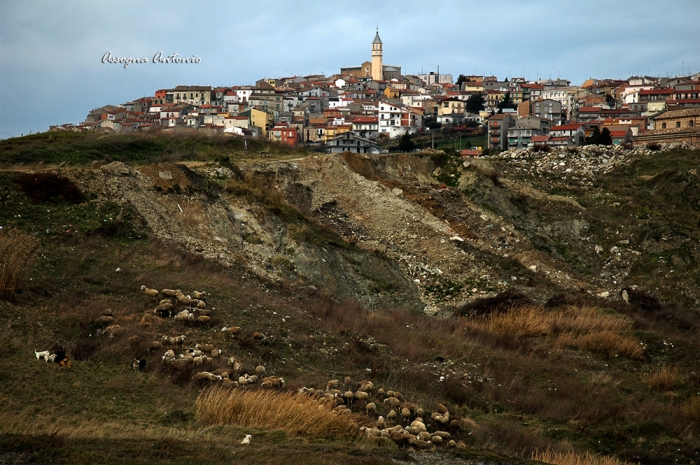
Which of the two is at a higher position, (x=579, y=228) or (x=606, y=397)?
(x=579, y=228)

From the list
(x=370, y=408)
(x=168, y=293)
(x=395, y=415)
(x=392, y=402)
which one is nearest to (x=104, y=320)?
(x=168, y=293)

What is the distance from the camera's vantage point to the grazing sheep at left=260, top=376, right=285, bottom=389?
1230 centimetres

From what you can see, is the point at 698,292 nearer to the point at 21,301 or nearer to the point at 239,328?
the point at 239,328

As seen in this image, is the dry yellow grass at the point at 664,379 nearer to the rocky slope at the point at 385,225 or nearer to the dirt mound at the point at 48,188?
the rocky slope at the point at 385,225

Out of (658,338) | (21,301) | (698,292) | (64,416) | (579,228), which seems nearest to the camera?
(64,416)

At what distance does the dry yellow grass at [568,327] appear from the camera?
18.1 meters

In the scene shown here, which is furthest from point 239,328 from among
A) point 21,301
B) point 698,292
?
point 698,292

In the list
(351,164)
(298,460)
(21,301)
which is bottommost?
(298,460)

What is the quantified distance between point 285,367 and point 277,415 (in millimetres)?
3209

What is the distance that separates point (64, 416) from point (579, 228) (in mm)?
25754

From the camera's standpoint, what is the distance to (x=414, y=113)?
87.7m

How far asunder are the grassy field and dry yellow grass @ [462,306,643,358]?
5 cm

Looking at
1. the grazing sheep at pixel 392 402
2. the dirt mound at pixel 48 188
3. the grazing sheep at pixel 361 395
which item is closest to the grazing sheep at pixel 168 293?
the grazing sheep at pixel 361 395

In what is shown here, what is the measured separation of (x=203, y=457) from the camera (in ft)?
28.9
